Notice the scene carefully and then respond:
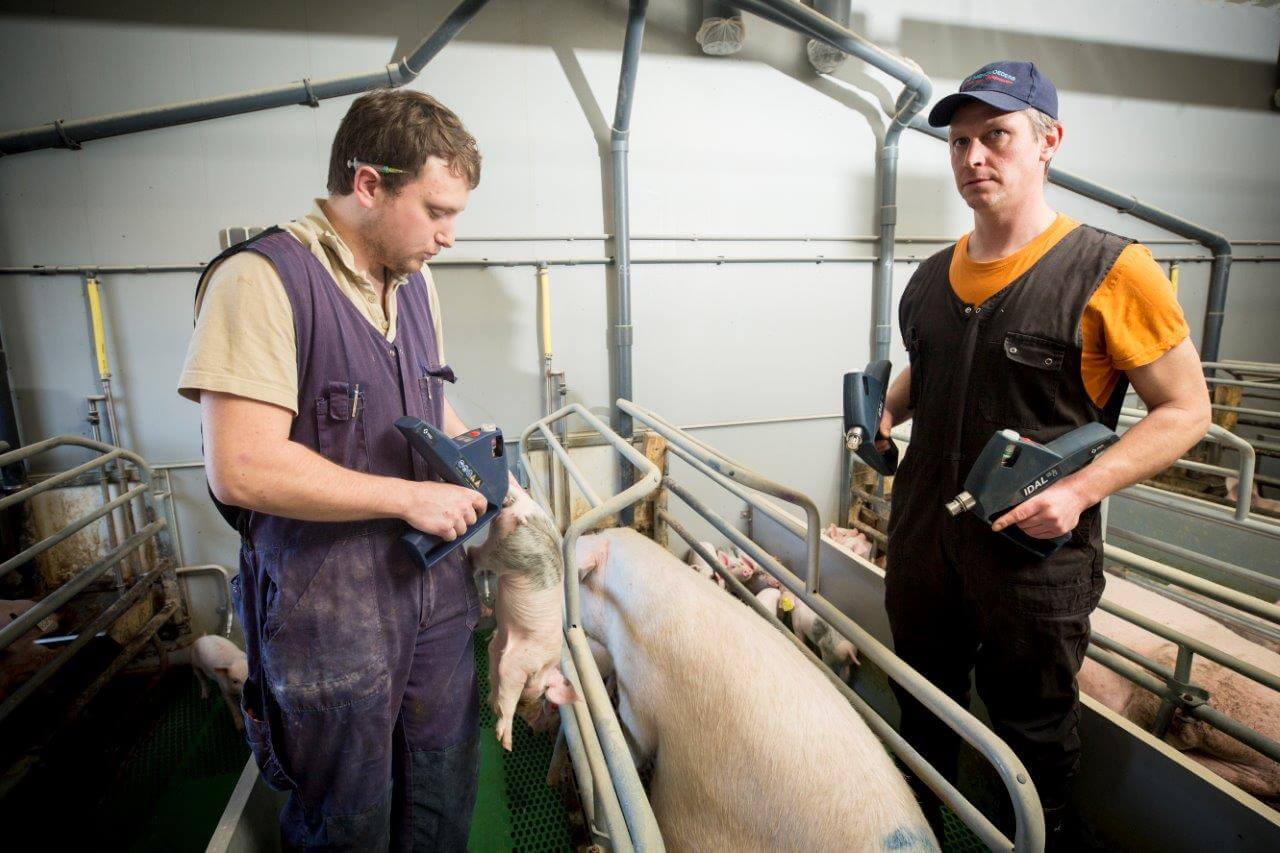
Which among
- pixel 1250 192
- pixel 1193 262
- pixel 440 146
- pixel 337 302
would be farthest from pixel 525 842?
pixel 1250 192

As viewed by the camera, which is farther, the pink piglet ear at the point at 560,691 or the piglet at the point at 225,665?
the piglet at the point at 225,665

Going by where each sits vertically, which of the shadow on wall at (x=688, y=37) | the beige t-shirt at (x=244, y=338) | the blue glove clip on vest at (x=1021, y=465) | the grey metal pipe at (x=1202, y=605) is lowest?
the grey metal pipe at (x=1202, y=605)

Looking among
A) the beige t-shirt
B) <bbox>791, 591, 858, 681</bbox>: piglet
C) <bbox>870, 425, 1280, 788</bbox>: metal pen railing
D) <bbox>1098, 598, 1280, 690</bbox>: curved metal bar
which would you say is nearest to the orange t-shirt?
<bbox>870, 425, 1280, 788</bbox>: metal pen railing

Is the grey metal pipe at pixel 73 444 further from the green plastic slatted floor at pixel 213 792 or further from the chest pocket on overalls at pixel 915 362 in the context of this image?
the chest pocket on overalls at pixel 915 362

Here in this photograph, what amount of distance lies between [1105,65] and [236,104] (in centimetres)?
576

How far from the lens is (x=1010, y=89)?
133 centimetres

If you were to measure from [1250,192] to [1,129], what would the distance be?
8303mm

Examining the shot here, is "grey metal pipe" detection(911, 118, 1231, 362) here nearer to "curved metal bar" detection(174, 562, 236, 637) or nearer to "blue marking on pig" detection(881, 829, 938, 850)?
"blue marking on pig" detection(881, 829, 938, 850)

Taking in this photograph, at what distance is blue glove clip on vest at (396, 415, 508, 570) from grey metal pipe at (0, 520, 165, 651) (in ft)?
5.01

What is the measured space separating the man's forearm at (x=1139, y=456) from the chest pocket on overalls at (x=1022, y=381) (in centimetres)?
15

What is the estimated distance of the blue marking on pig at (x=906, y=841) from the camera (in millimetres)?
1055

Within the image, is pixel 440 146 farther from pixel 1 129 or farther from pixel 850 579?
pixel 1 129

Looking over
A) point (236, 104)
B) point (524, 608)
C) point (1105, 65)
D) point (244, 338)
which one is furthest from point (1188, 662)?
point (1105, 65)

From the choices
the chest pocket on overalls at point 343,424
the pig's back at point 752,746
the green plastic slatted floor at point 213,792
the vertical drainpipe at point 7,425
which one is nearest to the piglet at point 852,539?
the green plastic slatted floor at point 213,792
